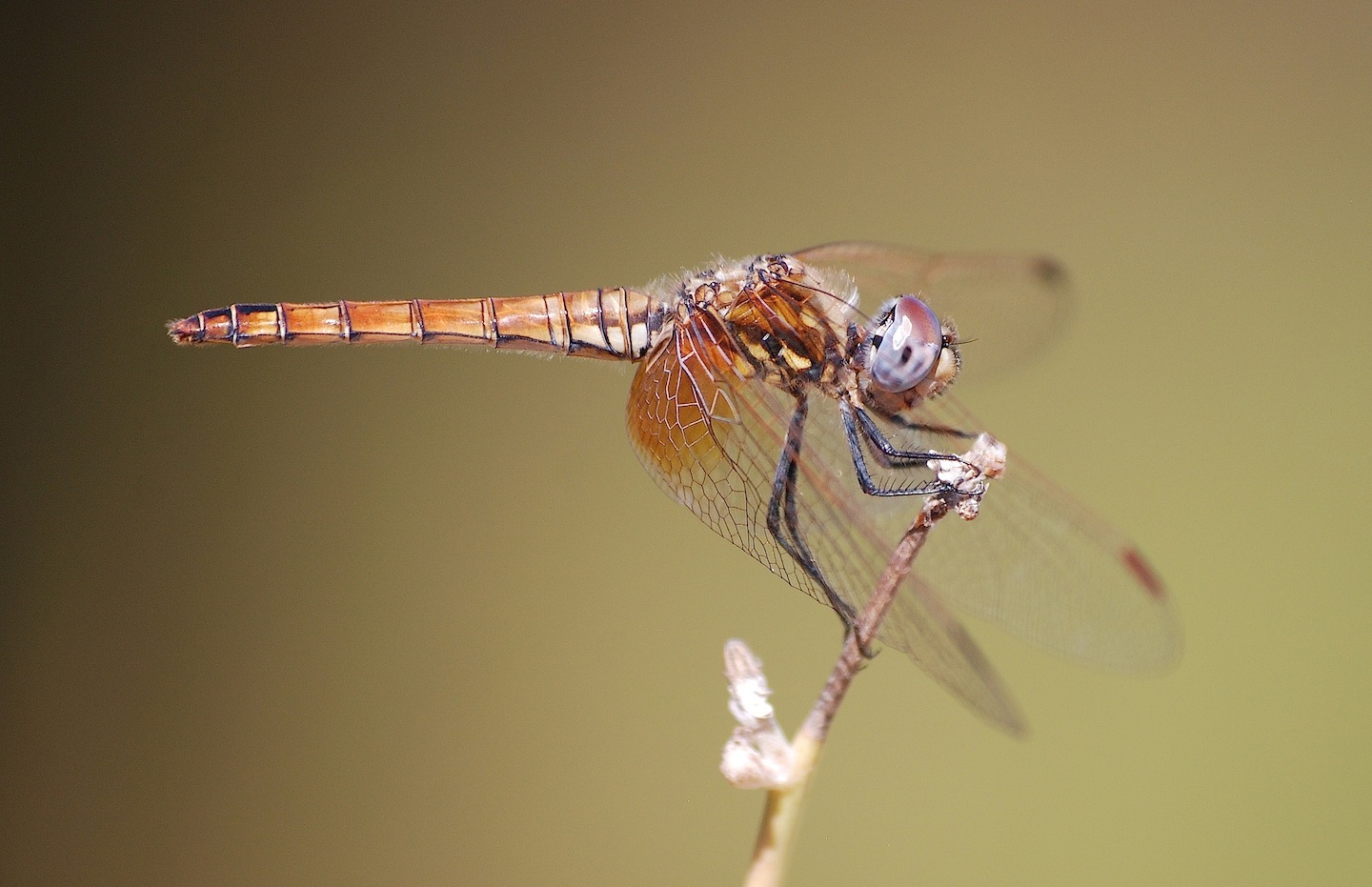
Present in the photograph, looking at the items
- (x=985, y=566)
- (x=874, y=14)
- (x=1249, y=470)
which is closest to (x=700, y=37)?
(x=874, y=14)

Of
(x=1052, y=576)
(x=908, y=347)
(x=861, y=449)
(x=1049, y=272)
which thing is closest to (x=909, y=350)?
(x=908, y=347)

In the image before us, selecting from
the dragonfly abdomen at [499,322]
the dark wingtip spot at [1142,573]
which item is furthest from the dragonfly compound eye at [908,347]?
the dark wingtip spot at [1142,573]

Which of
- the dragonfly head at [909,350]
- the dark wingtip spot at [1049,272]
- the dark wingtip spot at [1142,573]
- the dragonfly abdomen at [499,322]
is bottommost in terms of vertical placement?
the dark wingtip spot at [1142,573]

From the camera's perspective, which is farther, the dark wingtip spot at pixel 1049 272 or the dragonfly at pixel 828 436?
the dark wingtip spot at pixel 1049 272

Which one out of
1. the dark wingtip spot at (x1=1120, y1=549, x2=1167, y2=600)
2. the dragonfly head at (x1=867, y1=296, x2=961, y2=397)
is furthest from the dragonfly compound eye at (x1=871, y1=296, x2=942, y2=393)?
the dark wingtip spot at (x1=1120, y1=549, x2=1167, y2=600)

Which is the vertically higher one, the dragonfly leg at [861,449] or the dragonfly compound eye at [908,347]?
the dragonfly compound eye at [908,347]

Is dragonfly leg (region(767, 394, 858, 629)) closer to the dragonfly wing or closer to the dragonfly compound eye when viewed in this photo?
the dragonfly compound eye

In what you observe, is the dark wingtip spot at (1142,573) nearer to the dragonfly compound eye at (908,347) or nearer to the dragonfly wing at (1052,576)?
the dragonfly wing at (1052,576)

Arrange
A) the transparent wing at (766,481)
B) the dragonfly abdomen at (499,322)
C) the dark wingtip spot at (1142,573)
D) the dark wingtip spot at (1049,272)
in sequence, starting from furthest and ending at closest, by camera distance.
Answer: the dark wingtip spot at (1049,272) → the dark wingtip spot at (1142,573) → the dragonfly abdomen at (499,322) → the transparent wing at (766,481)
